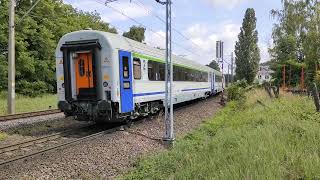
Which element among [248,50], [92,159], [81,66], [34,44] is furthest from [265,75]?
[92,159]

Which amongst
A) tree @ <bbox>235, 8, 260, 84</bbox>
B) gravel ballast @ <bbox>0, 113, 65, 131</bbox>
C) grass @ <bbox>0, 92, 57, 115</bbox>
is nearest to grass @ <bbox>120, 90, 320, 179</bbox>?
gravel ballast @ <bbox>0, 113, 65, 131</bbox>

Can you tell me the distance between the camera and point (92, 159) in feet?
32.2

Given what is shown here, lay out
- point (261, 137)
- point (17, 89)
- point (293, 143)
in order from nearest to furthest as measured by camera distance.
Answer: point (293, 143), point (261, 137), point (17, 89)

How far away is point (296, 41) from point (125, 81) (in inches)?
1049

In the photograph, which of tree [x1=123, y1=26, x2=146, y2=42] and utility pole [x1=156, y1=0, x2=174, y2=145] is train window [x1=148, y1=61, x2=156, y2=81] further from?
tree [x1=123, y1=26, x2=146, y2=42]

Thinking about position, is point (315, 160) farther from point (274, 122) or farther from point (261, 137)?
point (274, 122)

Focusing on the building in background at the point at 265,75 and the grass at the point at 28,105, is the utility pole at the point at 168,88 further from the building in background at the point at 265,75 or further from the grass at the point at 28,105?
the building in background at the point at 265,75

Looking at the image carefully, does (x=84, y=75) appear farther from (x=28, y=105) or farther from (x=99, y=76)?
(x=28, y=105)

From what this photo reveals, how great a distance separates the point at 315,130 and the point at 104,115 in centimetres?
682

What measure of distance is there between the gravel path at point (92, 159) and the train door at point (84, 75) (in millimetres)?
1873

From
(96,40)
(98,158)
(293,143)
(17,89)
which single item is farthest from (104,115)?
(17,89)

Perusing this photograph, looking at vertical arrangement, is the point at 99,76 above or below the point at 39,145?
above

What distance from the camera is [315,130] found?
9.81m

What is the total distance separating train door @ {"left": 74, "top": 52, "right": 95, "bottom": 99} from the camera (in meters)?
14.1
